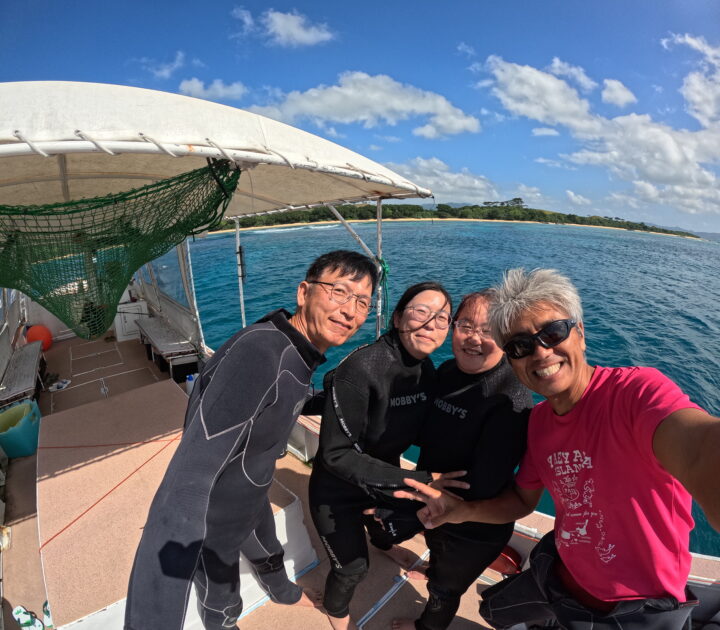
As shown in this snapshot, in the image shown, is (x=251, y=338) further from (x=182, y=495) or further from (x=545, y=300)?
(x=545, y=300)

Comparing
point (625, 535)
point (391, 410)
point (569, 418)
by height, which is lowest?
point (625, 535)

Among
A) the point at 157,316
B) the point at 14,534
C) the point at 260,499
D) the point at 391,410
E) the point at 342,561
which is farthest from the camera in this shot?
the point at 157,316

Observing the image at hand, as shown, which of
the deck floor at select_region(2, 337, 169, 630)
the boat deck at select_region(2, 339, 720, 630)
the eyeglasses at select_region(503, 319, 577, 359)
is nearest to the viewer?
the eyeglasses at select_region(503, 319, 577, 359)

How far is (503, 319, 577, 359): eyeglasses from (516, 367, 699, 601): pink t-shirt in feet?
0.68

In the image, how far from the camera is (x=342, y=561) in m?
1.62

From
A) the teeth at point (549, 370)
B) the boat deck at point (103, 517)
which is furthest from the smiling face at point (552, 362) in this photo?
the boat deck at point (103, 517)

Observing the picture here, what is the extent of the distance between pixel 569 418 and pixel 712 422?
1.22 feet

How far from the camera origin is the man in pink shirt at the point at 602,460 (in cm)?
94

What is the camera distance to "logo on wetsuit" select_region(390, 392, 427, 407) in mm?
1453

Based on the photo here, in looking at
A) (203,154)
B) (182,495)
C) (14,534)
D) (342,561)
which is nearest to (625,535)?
(342,561)

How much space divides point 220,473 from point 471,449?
97cm

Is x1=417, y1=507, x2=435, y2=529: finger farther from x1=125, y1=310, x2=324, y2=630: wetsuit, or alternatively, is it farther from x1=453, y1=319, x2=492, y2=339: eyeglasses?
x1=453, y1=319, x2=492, y2=339: eyeglasses

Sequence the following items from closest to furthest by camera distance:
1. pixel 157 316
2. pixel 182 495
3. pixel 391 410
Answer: pixel 182 495, pixel 391 410, pixel 157 316

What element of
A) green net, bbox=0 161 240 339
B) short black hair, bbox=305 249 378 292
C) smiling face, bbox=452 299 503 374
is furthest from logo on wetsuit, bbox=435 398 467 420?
green net, bbox=0 161 240 339
